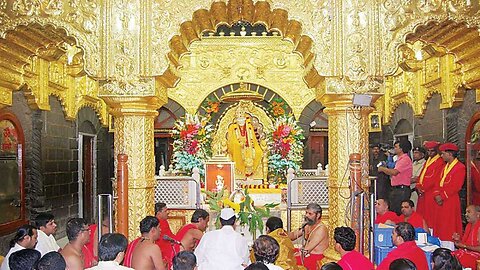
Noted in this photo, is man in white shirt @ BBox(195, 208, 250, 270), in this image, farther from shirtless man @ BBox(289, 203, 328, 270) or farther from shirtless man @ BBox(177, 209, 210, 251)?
shirtless man @ BBox(289, 203, 328, 270)

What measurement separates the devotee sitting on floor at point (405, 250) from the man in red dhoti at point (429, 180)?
3434mm

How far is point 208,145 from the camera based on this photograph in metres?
14.0

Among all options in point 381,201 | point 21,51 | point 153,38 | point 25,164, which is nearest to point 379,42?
point 381,201

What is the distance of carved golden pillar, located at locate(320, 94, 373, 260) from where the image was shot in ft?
25.1

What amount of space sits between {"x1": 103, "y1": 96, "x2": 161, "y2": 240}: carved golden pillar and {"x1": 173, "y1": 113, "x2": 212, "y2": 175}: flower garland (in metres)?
4.34

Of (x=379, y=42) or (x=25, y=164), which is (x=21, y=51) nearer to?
(x=25, y=164)

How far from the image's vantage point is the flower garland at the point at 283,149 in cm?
1360

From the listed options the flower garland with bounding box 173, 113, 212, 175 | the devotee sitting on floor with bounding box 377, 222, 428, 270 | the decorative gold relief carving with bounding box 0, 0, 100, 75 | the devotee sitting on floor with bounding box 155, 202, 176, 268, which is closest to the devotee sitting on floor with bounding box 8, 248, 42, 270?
the devotee sitting on floor with bounding box 155, 202, 176, 268

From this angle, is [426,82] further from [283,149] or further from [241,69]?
[241,69]

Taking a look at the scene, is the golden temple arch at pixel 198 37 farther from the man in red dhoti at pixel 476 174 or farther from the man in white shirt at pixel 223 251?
the man in white shirt at pixel 223 251

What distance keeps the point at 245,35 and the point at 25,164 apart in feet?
25.1

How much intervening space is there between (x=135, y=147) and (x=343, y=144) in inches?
99.9

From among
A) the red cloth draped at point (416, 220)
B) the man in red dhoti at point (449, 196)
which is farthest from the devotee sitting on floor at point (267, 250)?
the man in red dhoti at point (449, 196)

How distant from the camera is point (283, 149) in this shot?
1364cm
